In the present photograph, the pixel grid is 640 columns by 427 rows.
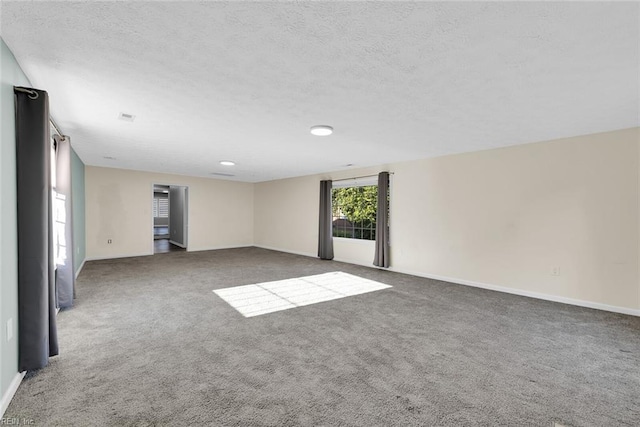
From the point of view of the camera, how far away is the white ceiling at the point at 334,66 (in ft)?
4.83

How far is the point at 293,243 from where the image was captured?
832cm

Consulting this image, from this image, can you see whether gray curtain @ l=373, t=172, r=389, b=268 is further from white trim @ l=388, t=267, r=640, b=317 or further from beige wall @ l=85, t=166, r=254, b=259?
beige wall @ l=85, t=166, r=254, b=259

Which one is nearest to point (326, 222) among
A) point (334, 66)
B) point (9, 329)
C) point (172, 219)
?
point (334, 66)

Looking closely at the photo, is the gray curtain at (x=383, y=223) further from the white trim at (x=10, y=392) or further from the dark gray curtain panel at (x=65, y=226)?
the white trim at (x=10, y=392)

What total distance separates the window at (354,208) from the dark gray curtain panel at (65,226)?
197 inches

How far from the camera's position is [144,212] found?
24.9 ft

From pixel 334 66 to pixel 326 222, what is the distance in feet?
17.3

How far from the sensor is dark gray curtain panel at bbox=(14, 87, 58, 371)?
6.42ft

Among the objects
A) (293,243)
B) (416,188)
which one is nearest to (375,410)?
(416,188)

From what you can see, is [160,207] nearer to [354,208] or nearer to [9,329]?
[354,208]

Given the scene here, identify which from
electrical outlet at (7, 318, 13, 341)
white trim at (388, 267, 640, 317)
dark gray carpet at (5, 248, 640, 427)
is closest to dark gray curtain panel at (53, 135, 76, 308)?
dark gray carpet at (5, 248, 640, 427)

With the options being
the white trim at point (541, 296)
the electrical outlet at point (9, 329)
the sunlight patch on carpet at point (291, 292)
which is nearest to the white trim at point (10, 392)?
the electrical outlet at point (9, 329)

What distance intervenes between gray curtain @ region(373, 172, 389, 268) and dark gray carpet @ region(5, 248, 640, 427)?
190 centimetres

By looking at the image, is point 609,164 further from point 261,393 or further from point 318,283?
point 261,393
